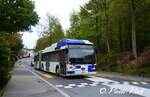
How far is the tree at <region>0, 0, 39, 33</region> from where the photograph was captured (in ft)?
165

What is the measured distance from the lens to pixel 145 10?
52344mm

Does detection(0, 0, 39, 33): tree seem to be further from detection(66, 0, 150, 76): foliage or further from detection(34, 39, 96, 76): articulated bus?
detection(34, 39, 96, 76): articulated bus

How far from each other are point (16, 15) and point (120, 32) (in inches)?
606

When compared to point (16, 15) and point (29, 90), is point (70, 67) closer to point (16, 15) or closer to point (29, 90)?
point (29, 90)

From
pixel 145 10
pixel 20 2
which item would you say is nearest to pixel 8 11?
pixel 20 2

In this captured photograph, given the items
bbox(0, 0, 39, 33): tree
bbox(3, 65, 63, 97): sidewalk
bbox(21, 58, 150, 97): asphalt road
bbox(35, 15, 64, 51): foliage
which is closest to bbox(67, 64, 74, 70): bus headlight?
bbox(3, 65, 63, 97): sidewalk

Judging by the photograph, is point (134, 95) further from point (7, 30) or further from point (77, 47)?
point (7, 30)

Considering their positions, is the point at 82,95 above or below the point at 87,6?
below

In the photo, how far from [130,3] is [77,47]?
17.1 meters

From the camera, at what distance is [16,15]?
52062mm

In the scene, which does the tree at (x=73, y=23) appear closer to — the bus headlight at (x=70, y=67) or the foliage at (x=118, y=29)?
the foliage at (x=118, y=29)

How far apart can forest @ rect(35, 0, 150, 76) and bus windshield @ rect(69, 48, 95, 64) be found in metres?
8.40

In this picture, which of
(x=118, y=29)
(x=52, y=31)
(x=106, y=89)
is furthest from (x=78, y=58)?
(x=52, y=31)

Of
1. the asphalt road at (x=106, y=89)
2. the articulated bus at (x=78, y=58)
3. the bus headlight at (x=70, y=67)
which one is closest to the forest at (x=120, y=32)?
the articulated bus at (x=78, y=58)
